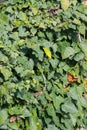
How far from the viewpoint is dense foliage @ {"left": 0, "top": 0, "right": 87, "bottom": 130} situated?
284 centimetres

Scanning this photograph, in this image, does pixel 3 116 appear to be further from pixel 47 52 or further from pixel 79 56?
pixel 79 56

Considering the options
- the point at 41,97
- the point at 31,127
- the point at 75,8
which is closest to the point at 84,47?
the point at 75,8

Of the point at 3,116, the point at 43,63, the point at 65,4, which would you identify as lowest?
the point at 3,116

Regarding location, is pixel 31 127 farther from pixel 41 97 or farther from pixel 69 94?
pixel 69 94

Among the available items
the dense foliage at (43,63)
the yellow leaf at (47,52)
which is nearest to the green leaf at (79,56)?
the dense foliage at (43,63)

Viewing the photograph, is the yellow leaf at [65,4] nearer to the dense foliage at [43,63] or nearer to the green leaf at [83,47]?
the dense foliage at [43,63]

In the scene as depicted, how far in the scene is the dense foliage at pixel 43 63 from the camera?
112 inches

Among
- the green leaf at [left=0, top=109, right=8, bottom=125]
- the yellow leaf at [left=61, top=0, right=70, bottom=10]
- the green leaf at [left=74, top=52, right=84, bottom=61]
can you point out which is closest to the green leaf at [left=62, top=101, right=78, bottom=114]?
the green leaf at [left=74, top=52, right=84, bottom=61]

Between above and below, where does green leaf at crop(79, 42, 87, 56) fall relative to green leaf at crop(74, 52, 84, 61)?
above

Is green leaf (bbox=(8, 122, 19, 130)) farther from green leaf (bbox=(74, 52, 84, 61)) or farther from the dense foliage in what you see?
green leaf (bbox=(74, 52, 84, 61))

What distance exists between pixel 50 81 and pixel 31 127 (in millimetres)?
417

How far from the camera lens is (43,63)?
10.1ft

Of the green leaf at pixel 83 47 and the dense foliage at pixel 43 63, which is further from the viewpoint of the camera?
the green leaf at pixel 83 47

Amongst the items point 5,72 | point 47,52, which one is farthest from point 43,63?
point 5,72
